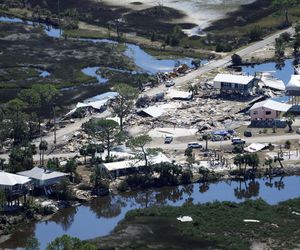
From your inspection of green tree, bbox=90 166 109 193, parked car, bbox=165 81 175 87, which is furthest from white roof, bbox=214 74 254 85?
green tree, bbox=90 166 109 193

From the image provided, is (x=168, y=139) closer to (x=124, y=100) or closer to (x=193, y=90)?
(x=124, y=100)

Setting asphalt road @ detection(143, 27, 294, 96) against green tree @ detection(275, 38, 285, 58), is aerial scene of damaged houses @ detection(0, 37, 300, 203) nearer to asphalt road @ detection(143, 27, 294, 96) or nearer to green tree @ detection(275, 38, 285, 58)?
asphalt road @ detection(143, 27, 294, 96)

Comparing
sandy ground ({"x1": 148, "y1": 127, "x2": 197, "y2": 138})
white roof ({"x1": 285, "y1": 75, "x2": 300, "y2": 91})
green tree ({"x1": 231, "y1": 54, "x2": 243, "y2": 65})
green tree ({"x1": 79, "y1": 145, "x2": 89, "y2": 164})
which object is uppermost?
green tree ({"x1": 231, "y1": 54, "x2": 243, "y2": 65})

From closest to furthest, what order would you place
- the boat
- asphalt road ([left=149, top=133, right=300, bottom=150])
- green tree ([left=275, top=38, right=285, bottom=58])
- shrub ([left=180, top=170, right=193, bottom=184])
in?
shrub ([left=180, top=170, right=193, bottom=184]), asphalt road ([left=149, top=133, right=300, bottom=150]), the boat, green tree ([left=275, top=38, right=285, bottom=58])

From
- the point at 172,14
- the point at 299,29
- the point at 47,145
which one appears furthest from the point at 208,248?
the point at 172,14

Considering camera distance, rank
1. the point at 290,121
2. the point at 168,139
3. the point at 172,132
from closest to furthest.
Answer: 1. the point at 168,139
2. the point at 290,121
3. the point at 172,132

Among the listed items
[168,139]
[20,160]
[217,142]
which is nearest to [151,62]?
[168,139]

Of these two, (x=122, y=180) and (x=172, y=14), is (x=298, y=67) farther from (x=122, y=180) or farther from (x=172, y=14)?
(x=122, y=180)
